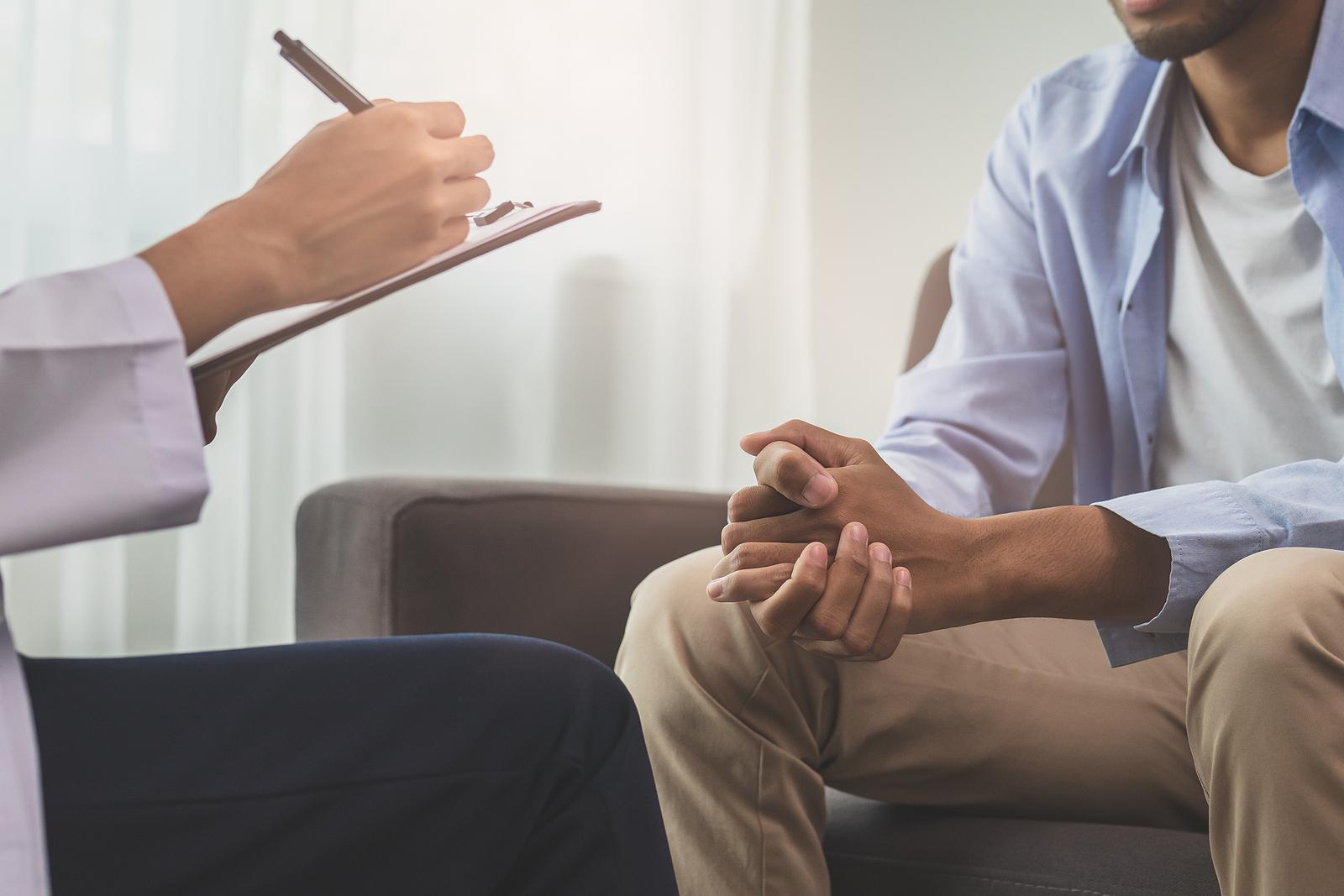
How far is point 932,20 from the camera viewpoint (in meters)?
2.25

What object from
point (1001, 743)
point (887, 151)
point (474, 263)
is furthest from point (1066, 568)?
point (887, 151)

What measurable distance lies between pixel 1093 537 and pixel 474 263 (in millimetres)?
1218

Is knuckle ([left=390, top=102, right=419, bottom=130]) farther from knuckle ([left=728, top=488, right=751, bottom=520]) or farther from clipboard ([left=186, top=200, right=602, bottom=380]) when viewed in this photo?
knuckle ([left=728, top=488, right=751, bottom=520])

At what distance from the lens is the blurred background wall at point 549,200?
1.46 meters

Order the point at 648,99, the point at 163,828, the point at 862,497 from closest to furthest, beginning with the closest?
the point at 163,828 → the point at 862,497 → the point at 648,99

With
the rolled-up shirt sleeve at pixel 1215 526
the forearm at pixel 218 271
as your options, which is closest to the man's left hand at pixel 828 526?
the rolled-up shirt sleeve at pixel 1215 526

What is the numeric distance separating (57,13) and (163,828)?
4.13 ft

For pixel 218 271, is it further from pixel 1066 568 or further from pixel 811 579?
pixel 1066 568

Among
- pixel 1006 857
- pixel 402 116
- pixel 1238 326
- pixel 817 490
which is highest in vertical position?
pixel 402 116

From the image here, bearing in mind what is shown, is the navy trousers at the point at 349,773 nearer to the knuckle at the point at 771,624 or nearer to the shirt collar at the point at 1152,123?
the knuckle at the point at 771,624

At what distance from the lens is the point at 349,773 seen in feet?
1.88

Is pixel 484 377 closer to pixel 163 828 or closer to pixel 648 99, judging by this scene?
pixel 648 99

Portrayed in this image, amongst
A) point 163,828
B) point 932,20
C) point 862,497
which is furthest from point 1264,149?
point 932,20

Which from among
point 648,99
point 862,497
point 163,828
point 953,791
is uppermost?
point 648,99
